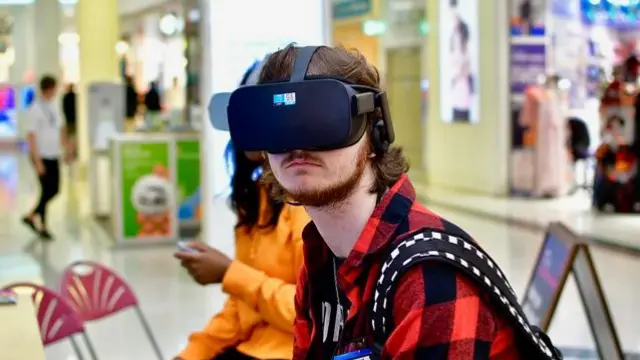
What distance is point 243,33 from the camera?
4.31 meters

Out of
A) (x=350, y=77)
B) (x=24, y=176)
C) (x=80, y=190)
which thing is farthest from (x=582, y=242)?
(x=24, y=176)

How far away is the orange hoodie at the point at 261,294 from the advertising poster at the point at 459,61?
10668 millimetres

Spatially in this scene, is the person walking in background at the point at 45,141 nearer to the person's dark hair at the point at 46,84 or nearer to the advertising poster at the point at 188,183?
the person's dark hair at the point at 46,84


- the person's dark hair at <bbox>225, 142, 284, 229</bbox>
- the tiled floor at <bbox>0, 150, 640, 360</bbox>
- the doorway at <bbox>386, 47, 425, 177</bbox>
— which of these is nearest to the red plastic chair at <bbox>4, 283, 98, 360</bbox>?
the tiled floor at <bbox>0, 150, 640, 360</bbox>

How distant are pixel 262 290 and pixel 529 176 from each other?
33.5 ft

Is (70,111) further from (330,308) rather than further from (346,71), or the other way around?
(346,71)

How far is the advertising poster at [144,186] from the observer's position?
28.9 ft

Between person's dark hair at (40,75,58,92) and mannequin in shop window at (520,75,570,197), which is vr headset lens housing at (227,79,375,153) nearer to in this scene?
person's dark hair at (40,75,58,92)

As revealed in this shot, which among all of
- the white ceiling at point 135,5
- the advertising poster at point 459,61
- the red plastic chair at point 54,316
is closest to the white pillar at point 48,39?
the white ceiling at point 135,5

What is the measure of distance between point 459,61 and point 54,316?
1100cm

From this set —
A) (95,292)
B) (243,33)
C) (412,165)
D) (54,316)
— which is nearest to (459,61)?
(412,165)

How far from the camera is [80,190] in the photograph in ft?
49.3

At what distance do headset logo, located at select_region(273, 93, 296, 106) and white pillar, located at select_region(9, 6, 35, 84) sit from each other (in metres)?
28.1

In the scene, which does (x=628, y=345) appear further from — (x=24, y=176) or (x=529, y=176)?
(x=24, y=176)
